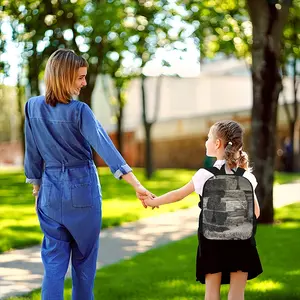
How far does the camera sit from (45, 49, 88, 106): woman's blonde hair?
415 cm

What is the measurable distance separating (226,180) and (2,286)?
309 cm

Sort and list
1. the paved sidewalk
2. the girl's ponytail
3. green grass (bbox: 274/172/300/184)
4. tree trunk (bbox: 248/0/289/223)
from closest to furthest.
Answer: the girl's ponytail < the paved sidewalk < tree trunk (bbox: 248/0/289/223) < green grass (bbox: 274/172/300/184)

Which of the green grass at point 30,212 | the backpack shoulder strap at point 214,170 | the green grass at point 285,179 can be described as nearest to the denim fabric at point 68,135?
the backpack shoulder strap at point 214,170

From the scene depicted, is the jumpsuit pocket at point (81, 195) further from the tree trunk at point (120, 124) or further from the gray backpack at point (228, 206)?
the tree trunk at point (120, 124)

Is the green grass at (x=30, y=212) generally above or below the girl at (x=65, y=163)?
below

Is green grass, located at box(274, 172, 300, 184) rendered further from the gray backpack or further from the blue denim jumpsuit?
the blue denim jumpsuit

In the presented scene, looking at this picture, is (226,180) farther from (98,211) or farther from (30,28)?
(30,28)

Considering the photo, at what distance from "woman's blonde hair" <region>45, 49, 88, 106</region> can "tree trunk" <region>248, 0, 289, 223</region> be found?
749cm

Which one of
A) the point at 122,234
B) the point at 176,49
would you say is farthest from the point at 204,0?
the point at 122,234

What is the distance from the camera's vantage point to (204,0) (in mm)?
15812

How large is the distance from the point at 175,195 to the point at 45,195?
2.69 feet

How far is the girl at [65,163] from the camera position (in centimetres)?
417

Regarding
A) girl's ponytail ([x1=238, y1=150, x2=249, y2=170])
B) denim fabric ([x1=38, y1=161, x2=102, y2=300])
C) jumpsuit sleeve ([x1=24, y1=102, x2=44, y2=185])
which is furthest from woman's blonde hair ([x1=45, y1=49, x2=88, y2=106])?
girl's ponytail ([x1=238, y1=150, x2=249, y2=170])

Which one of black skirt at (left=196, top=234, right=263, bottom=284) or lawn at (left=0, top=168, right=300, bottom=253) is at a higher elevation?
black skirt at (left=196, top=234, right=263, bottom=284)
